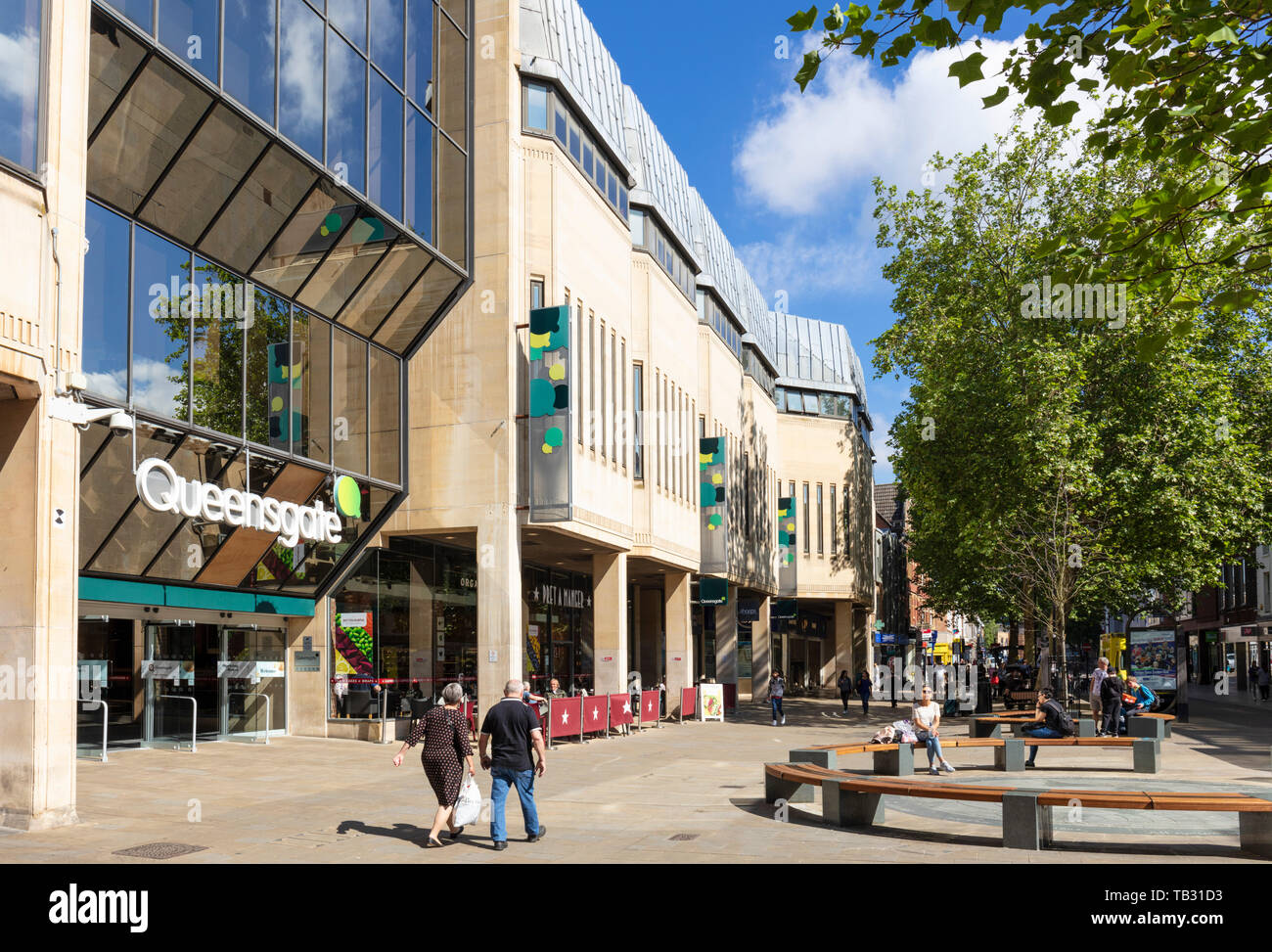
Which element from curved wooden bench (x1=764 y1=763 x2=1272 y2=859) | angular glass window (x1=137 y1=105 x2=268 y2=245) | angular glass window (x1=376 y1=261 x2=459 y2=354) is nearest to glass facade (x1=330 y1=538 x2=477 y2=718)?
angular glass window (x1=376 y1=261 x2=459 y2=354)

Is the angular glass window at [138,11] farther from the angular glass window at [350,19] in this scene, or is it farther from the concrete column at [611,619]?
the concrete column at [611,619]

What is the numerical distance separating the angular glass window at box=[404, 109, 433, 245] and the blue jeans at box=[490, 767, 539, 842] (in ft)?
45.3

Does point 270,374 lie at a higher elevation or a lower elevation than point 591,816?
higher

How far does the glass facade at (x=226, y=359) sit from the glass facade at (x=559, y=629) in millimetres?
11782

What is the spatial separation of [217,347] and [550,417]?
8.76 meters

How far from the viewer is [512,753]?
37.4 ft

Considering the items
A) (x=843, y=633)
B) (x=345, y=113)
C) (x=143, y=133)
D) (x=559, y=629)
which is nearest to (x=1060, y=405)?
(x=559, y=629)

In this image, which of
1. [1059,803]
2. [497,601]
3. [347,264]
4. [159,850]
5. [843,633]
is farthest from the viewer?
[843,633]

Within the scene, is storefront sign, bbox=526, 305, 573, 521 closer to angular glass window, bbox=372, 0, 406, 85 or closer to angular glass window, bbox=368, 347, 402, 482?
angular glass window, bbox=368, 347, 402, 482

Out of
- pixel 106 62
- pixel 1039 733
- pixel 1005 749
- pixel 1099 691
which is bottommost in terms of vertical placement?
pixel 1005 749

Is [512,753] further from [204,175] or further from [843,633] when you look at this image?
[843,633]

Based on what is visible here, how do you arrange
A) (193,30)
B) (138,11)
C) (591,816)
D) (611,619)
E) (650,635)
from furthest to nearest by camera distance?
(650,635) < (611,619) < (193,30) < (138,11) < (591,816)
